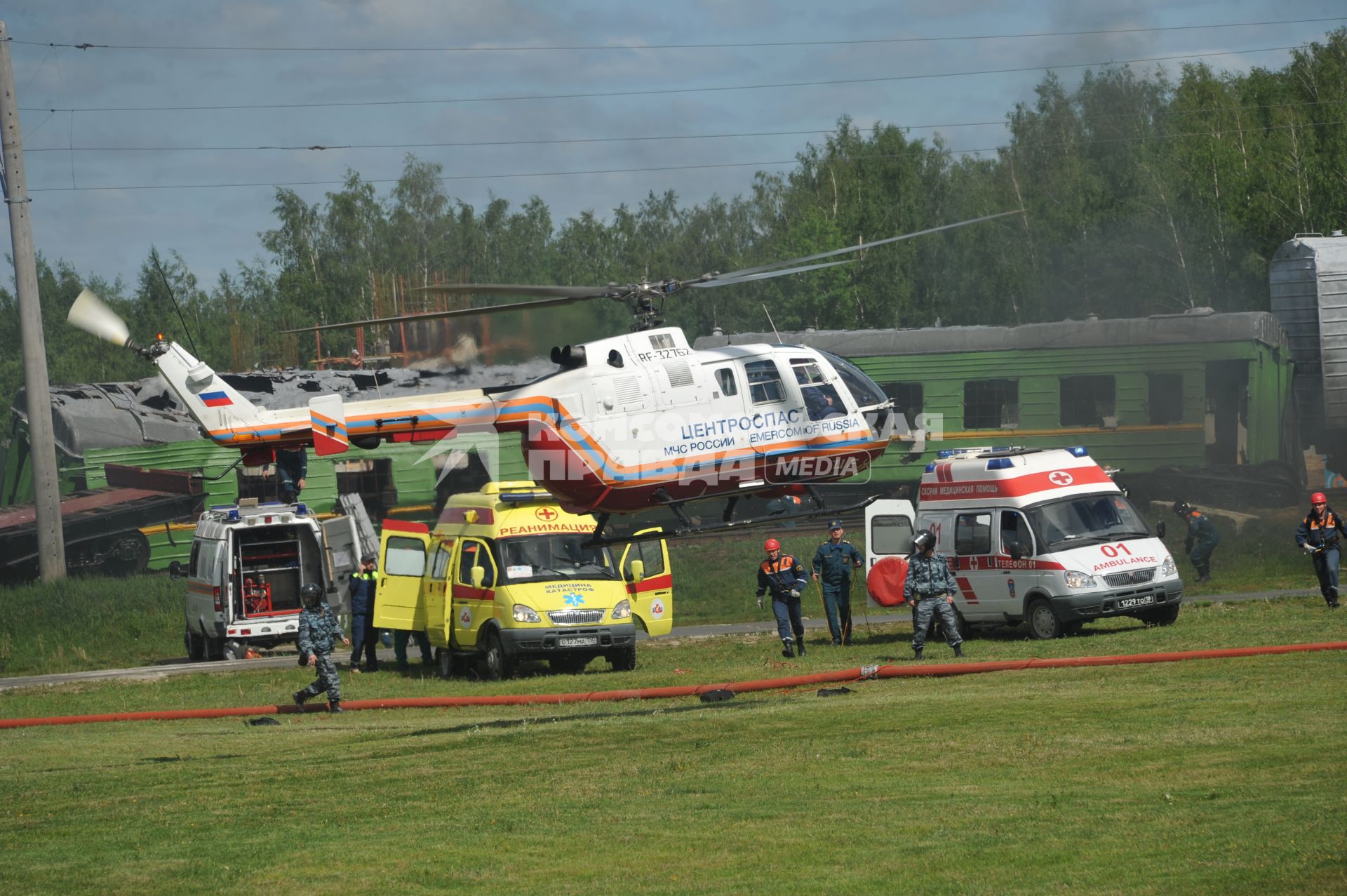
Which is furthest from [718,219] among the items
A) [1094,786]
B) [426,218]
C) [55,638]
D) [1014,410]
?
[1094,786]

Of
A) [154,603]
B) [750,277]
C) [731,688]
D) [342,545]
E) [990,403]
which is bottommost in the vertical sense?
[731,688]

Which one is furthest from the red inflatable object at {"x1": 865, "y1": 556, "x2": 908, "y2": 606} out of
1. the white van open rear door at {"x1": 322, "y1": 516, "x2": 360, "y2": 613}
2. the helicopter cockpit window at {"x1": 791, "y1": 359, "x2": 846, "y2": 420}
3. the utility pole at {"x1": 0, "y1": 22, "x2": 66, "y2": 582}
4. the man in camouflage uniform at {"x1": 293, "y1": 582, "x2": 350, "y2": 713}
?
the utility pole at {"x1": 0, "y1": 22, "x2": 66, "y2": 582}

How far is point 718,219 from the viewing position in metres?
89.8

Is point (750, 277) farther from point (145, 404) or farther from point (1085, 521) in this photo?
point (145, 404)

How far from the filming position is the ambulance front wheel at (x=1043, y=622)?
2069 centimetres

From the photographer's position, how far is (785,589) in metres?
21.0

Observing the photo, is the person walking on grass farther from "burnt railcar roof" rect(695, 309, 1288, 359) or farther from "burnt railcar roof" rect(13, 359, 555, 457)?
"burnt railcar roof" rect(13, 359, 555, 457)

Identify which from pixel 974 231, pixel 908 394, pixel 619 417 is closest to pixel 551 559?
pixel 619 417

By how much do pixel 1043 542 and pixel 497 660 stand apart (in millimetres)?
7954

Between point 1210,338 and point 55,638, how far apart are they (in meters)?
25.6

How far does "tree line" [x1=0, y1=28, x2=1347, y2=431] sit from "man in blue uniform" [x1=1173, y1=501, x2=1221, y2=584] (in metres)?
21.7

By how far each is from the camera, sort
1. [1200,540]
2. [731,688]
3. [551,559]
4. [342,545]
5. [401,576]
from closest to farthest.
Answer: [731,688] → [551,559] → [401,576] → [1200,540] → [342,545]

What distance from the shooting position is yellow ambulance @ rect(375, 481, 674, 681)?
2069cm

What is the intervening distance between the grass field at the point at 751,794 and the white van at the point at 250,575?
8392mm
